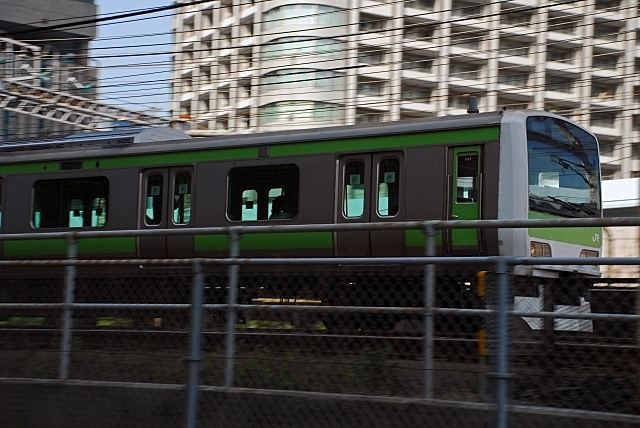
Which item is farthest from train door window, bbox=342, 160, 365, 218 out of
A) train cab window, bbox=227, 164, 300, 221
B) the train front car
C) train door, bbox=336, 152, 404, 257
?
the train front car

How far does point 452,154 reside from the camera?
11.2 meters

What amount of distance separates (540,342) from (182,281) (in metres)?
2.62

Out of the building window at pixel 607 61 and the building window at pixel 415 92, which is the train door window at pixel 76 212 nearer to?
the building window at pixel 415 92

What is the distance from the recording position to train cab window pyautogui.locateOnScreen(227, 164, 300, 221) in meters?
12.3

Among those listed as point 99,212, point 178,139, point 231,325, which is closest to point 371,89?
point 178,139

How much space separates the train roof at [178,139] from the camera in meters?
11.3

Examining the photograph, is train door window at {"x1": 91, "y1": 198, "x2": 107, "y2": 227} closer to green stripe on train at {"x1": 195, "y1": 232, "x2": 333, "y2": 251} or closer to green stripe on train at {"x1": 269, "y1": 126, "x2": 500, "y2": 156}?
green stripe on train at {"x1": 195, "y1": 232, "x2": 333, "y2": 251}

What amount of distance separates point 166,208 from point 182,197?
0.35m

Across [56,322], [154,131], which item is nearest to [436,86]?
[154,131]

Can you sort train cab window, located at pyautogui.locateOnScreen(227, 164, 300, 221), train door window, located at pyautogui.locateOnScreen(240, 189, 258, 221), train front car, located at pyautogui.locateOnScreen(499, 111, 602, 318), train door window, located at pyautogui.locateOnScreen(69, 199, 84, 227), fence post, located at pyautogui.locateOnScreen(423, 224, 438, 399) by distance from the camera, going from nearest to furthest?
fence post, located at pyautogui.locateOnScreen(423, 224, 438, 399), train front car, located at pyautogui.locateOnScreen(499, 111, 602, 318), train cab window, located at pyautogui.locateOnScreen(227, 164, 300, 221), train door window, located at pyautogui.locateOnScreen(240, 189, 258, 221), train door window, located at pyautogui.locateOnScreen(69, 199, 84, 227)

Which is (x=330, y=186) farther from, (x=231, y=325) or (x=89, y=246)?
(x=231, y=325)

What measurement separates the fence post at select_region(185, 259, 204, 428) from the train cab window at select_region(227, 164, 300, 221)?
644cm

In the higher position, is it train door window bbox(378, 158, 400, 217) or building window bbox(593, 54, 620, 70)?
building window bbox(593, 54, 620, 70)

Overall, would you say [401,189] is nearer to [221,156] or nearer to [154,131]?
[221,156]
